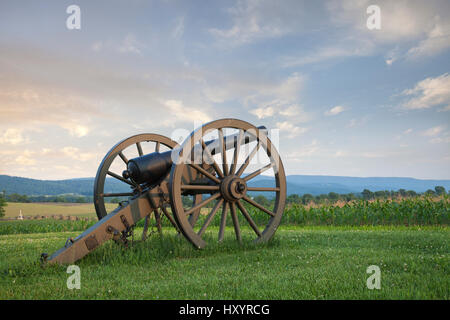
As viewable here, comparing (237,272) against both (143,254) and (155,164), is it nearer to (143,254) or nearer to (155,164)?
(143,254)

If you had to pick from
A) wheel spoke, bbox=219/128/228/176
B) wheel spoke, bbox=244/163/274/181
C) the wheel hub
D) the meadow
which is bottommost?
the meadow

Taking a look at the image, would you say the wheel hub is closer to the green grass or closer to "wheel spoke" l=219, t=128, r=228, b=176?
"wheel spoke" l=219, t=128, r=228, b=176

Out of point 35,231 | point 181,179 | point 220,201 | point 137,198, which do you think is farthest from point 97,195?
point 35,231

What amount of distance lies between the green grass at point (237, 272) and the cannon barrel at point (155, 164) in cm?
107

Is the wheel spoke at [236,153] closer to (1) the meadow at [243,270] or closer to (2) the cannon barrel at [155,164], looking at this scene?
(2) the cannon barrel at [155,164]

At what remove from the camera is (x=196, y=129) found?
16.6 feet

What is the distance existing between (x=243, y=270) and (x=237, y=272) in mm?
197

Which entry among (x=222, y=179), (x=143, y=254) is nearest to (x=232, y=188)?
(x=222, y=179)

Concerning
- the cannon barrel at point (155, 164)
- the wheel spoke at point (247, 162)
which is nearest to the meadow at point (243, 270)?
the cannon barrel at point (155, 164)

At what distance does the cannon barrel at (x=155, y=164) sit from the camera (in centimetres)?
551

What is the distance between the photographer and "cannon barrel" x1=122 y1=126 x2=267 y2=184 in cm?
551

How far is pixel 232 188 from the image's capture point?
17.9ft

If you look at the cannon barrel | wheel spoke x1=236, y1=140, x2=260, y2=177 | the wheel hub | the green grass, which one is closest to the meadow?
the green grass

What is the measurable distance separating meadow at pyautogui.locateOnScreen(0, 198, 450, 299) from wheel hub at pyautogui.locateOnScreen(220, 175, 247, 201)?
806 millimetres
